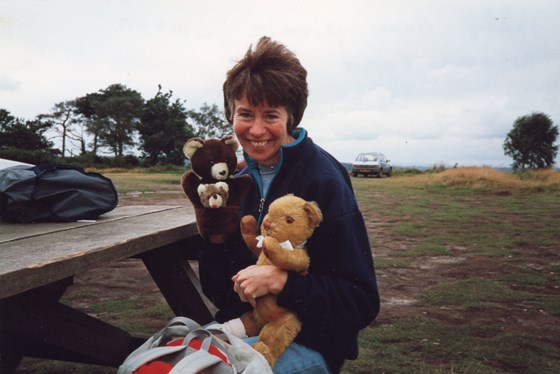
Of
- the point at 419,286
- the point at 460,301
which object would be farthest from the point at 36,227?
the point at 419,286

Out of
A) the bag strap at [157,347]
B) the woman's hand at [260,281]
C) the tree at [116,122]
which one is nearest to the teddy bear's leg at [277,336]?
the woman's hand at [260,281]

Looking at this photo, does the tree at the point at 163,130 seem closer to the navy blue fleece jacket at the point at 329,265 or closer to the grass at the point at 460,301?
the grass at the point at 460,301

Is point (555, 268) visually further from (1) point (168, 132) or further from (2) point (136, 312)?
(1) point (168, 132)

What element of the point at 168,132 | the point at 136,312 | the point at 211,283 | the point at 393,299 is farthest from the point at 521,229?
the point at 168,132

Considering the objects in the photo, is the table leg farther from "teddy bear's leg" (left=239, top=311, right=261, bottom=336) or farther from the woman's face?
the woman's face

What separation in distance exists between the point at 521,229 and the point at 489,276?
377cm

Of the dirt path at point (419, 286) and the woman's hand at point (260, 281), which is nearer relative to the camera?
the woman's hand at point (260, 281)

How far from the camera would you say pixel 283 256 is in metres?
1.68

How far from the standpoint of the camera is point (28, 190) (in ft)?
7.59

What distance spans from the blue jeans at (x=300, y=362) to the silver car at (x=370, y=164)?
1098 inches

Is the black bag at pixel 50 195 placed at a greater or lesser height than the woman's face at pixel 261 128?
lesser

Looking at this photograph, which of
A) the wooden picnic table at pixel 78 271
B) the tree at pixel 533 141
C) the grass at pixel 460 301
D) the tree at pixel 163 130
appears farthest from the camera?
the tree at pixel 163 130

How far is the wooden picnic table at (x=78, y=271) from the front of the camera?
1.51m

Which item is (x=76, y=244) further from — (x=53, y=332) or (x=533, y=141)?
(x=533, y=141)
